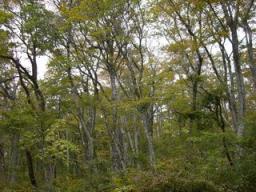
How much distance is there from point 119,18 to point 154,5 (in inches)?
71.9

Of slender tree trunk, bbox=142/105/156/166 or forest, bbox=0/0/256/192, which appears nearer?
forest, bbox=0/0/256/192

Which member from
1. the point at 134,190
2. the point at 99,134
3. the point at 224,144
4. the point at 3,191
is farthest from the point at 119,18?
the point at 99,134

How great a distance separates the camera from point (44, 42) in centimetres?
1570

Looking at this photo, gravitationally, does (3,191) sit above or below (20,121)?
below

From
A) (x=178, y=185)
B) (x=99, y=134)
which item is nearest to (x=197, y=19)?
(x=178, y=185)

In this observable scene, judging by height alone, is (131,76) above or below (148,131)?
above

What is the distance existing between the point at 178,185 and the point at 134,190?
5.30 feet

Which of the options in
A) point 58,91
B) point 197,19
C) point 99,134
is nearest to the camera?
point 197,19

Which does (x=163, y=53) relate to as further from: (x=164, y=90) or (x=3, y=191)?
(x=3, y=191)

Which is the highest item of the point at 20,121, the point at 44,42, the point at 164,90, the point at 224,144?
the point at 44,42

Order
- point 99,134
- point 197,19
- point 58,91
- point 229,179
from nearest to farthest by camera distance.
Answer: point 229,179 → point 197,19 → point 58,91 → point 99,134

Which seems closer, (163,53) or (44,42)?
(44,42)

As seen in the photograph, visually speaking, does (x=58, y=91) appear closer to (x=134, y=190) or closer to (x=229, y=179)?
(x=134, y=190)

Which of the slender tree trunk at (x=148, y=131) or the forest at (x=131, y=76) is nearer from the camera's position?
the forest at (x=131, y=76)
